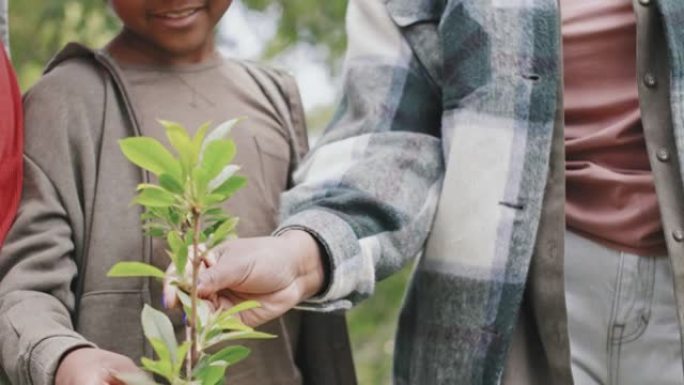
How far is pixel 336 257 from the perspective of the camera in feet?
7.50

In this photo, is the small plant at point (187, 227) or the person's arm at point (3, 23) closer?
Result: the small plant at point (187, 227)

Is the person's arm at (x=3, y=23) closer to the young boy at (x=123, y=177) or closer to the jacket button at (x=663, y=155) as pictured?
the young boy at (x=123, y=177)

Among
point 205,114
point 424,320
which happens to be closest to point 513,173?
point 424,320

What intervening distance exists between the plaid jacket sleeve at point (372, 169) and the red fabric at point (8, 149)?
41 cm

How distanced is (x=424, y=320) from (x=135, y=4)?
692mm

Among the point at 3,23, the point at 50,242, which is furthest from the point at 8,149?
the point at 3,23

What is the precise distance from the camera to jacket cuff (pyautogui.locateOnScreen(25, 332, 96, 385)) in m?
2.16

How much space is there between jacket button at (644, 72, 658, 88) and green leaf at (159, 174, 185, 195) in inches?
38.7

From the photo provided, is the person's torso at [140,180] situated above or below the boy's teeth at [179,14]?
below


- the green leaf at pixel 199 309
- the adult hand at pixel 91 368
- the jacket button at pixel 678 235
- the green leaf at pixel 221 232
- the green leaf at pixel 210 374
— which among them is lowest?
the adult hand at pixel 91 368

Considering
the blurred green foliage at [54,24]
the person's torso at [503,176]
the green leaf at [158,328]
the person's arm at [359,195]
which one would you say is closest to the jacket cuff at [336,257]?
the person's arm at [359,195]

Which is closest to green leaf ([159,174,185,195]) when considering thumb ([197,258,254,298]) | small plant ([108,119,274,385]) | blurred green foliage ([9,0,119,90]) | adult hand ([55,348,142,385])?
small plant ([108,119,274,385])

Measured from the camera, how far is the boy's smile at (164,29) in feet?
8.50

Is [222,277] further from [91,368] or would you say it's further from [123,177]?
[123,177]
